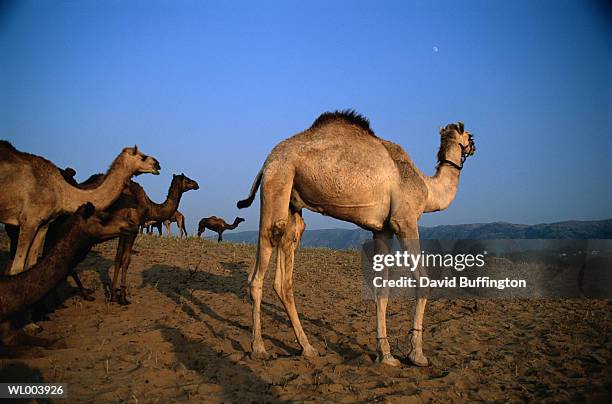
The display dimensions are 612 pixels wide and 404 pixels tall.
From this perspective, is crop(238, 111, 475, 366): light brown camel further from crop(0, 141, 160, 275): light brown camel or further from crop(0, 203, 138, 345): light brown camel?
crop(0, 141, 160, 275): light brown camel

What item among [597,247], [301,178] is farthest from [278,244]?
[597,247]

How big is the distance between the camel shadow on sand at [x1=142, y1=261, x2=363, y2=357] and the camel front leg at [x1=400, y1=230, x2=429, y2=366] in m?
0.85

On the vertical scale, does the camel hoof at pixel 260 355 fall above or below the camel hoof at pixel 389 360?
above

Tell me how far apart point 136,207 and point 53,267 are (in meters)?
3.84

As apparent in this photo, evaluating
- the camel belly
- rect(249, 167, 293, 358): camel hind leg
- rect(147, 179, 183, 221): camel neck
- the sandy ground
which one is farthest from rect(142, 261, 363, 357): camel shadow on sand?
the camel belly

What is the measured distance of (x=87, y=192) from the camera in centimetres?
856

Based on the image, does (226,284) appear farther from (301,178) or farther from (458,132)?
(458,132)

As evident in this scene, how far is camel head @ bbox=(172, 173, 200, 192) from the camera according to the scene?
1268cm

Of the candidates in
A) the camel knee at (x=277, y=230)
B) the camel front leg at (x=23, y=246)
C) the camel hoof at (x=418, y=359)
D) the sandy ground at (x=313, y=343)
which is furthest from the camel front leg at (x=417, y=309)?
the camel front leg at (x=23, y=246)

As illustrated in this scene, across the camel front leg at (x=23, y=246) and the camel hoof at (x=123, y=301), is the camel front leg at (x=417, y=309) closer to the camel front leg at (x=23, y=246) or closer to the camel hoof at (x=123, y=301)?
the camel hoof at (x=123, y=301)

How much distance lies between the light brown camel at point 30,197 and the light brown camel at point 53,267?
197cm

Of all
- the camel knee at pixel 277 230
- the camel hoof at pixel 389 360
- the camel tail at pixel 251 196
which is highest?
the camel tail at pixel 251 196

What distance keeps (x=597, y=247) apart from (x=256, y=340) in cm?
1542

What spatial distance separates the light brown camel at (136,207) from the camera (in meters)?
8.98
